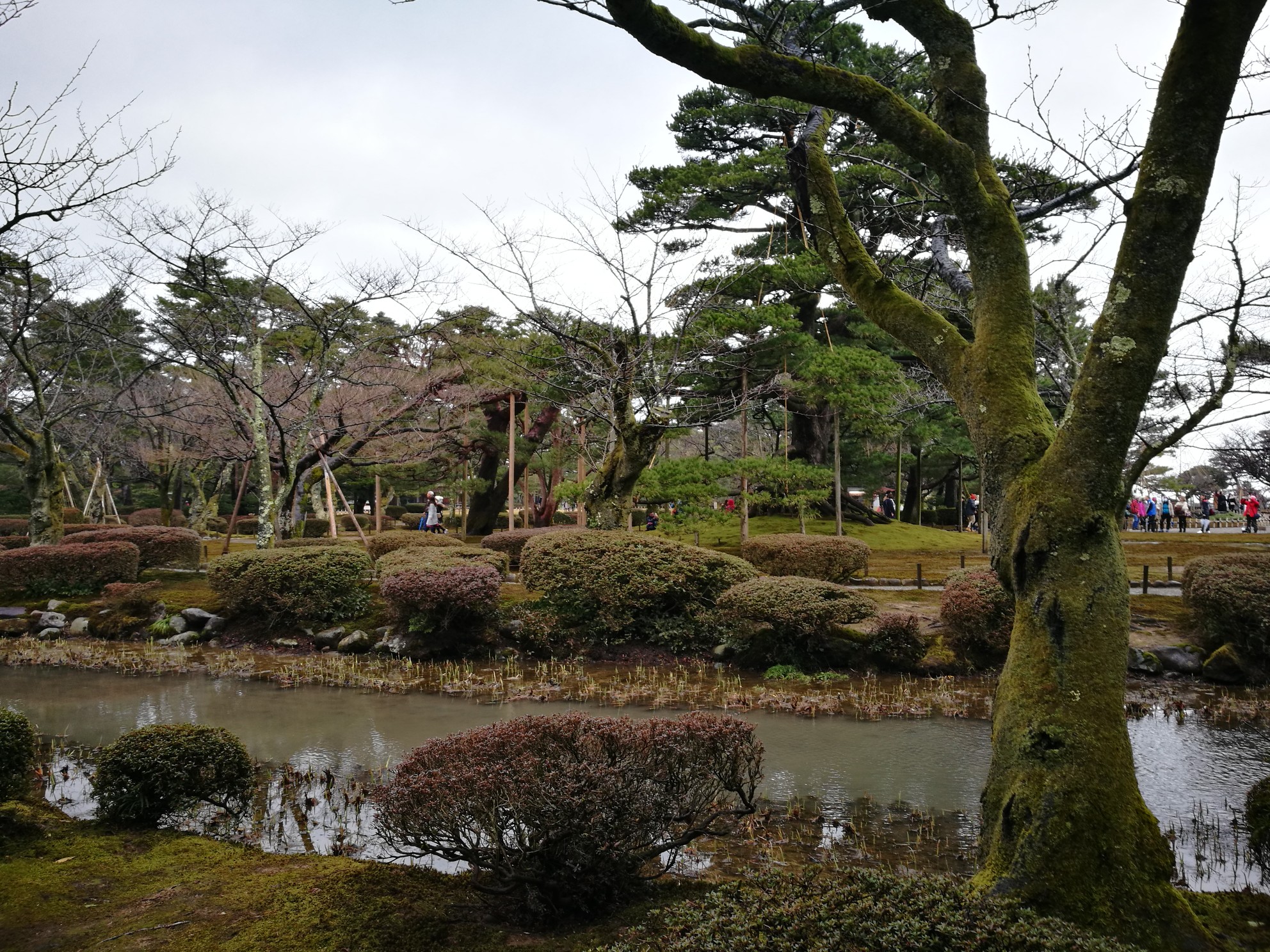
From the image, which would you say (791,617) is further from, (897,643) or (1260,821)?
(1260,821)

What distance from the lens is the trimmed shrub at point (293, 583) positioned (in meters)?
11.6

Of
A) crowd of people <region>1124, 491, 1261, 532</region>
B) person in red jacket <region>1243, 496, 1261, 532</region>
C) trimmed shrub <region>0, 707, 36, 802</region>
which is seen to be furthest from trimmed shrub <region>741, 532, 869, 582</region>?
crowd of people <region>1124, 491, 1261, 532</region>

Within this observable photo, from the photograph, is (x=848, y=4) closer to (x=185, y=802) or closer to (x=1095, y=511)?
(x=1095, y=511)

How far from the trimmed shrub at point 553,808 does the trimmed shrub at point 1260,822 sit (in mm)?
2692

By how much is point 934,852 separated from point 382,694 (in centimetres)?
619

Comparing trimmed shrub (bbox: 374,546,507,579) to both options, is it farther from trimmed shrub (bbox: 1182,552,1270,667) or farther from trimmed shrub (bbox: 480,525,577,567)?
trimmed shrub (bbox: 1182,552,1270,667)

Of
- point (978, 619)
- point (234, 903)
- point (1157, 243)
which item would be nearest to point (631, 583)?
point (978, 619)

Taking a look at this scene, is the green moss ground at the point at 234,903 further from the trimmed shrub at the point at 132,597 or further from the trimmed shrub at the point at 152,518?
the trimmed shrub at the point at 152,518

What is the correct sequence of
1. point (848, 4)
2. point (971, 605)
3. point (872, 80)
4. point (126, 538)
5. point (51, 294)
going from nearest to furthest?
point (872, 80)
point (848, 4)
point (971, 605)
point (51, 294)
point (126, 538)

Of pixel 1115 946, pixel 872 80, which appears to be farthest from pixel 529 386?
pixel 1115 946

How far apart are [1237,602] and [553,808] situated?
29.8ft

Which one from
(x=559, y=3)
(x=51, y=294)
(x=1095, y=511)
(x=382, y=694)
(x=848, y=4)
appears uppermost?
(x=51, y=294)

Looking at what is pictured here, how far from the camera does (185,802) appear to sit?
4.55m

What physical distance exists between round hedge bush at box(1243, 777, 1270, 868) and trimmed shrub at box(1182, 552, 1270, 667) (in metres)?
5.79
